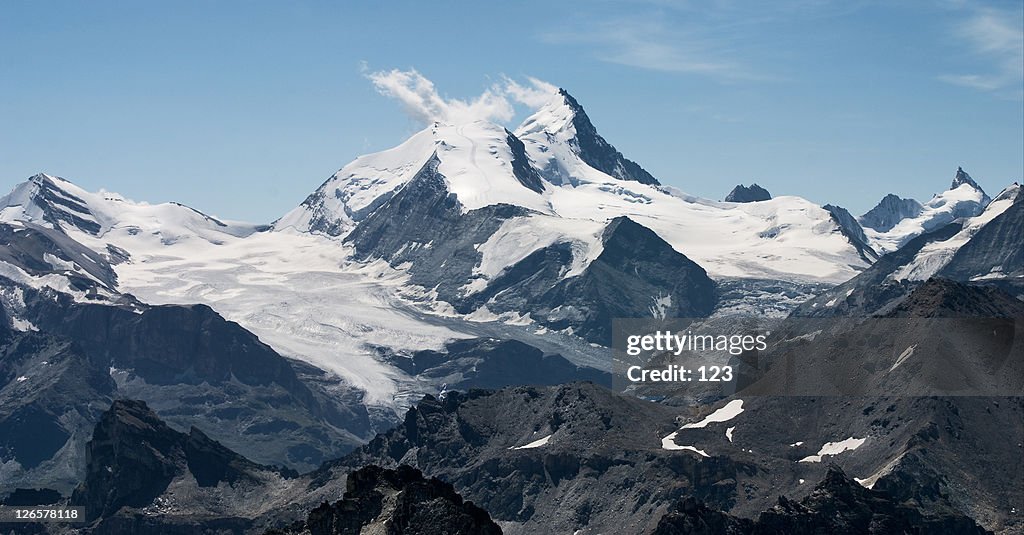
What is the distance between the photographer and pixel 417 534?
19575 cm

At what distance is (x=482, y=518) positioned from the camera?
195500mm

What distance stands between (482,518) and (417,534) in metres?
6.14

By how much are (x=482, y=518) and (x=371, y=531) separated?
11.4m

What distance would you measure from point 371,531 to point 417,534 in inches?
240

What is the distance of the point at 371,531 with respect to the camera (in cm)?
19988
